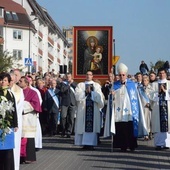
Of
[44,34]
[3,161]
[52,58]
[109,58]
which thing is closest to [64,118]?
[109,58]

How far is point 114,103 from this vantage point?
1551 centimetres

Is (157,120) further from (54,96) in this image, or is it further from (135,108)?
(54,96)

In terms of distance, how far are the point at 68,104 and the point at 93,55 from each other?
2863 millimetres

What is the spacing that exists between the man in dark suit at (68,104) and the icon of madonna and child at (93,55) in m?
1.92

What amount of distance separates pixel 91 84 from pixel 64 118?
4.27 metres

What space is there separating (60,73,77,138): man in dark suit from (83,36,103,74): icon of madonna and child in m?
1.92

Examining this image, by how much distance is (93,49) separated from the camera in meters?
17.6

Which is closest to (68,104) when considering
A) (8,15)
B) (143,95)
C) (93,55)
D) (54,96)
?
(54,96)

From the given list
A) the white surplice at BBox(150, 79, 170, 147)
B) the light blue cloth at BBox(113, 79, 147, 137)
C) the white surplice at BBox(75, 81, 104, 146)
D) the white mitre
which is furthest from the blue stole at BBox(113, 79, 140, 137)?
the white surplice at BBox(75, 81, 104, 146)

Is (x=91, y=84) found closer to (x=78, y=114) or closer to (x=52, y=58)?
(x=78, y=114)

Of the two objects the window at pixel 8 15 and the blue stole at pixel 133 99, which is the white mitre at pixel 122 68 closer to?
the blue stole at pixel 133 99

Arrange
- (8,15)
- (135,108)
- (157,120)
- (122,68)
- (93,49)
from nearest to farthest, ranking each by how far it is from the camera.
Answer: (122,68)
(135,108)
(157,120)
(93,49)
(8,15)

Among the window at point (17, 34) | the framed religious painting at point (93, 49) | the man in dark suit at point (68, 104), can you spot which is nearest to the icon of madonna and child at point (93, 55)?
the framed religious painting at point (93, 49)

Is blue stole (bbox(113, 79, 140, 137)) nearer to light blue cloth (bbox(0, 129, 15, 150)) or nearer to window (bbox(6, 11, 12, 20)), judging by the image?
light blue cloth (bbox(0, 129, 15, 150))
